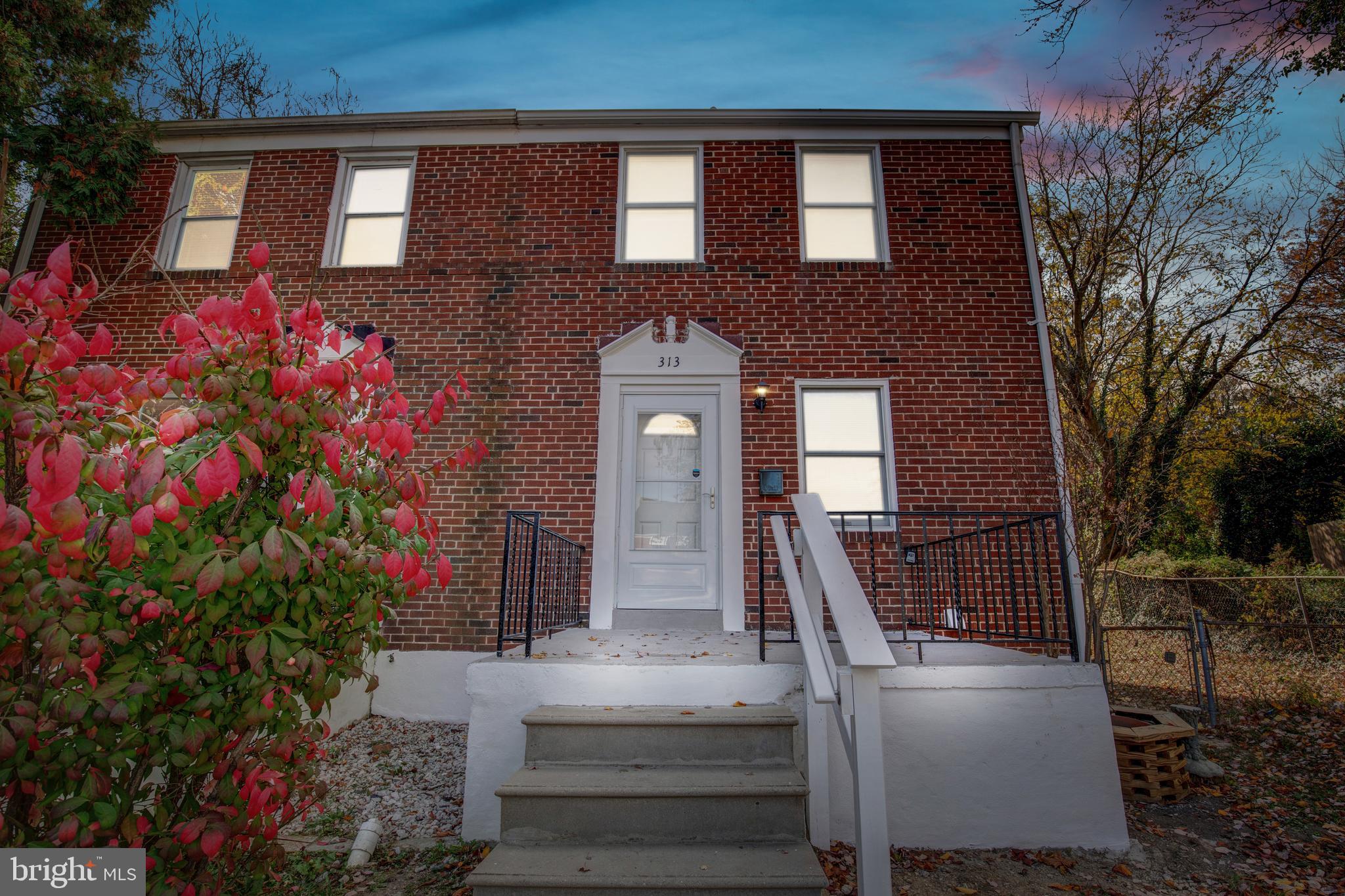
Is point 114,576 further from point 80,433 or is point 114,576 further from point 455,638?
point 455,638

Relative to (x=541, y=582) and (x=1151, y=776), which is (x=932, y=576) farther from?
(x=541, y=582)

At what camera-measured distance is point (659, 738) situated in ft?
10.7

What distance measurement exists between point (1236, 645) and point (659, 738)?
925 centimetres

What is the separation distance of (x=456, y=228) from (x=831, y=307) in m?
3.89

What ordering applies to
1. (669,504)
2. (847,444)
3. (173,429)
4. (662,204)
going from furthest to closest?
1. (662,204)
2. (847,444)
3. (669,504)
4. (173,429)

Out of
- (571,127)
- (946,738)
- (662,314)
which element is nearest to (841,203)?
(662,314)

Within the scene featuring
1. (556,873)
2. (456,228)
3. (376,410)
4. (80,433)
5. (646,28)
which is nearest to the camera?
(80,433)

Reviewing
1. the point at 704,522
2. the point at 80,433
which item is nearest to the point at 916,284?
the point at 704,522

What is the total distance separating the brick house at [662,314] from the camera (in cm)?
569

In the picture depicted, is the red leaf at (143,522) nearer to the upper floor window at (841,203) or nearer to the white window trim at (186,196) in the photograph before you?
the upper floor window at (841,203)

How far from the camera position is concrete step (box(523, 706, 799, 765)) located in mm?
3244

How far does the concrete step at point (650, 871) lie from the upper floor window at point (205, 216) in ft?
22.1

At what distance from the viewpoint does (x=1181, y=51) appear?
934cm

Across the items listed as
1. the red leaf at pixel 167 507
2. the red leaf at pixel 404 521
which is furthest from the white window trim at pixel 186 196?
the red leaf at pixel 167 507
